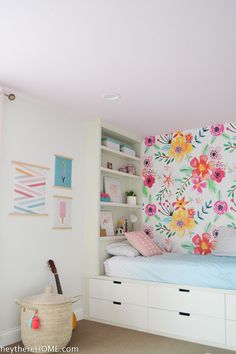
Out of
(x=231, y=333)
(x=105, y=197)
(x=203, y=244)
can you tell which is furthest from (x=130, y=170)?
(x=231, y=333)

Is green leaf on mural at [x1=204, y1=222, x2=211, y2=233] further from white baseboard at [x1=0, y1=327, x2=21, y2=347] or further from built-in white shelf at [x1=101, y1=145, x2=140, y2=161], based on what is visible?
white baseboard at [x1=0, y1=327, x2=21, y2=347]

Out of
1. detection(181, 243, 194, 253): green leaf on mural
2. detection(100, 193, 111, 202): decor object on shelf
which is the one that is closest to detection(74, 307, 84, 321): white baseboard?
detection(100, 193, 111, 202): decor object on shelf

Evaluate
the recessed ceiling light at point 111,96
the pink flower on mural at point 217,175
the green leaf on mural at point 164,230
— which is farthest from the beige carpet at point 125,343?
the recessed ceiling light at point 111,96

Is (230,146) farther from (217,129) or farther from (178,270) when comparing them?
(178,270)

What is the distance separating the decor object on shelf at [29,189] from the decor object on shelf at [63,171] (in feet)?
0.56

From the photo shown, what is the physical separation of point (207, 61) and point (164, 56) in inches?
13.3

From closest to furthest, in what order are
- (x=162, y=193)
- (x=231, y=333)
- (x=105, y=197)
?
1. (x=231, y=333)
2. (x=105, y=197)
3. (x=162, y=193)

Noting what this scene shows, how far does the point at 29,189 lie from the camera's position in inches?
136

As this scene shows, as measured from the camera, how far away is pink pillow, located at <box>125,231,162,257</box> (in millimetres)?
4020

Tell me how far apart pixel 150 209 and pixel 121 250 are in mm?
998

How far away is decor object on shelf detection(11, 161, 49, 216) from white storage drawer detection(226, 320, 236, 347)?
6.56ft

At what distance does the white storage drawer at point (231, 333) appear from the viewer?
3059 millimetres

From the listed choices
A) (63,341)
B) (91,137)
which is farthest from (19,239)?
(91,137)

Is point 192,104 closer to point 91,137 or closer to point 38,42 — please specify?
point 91,137
